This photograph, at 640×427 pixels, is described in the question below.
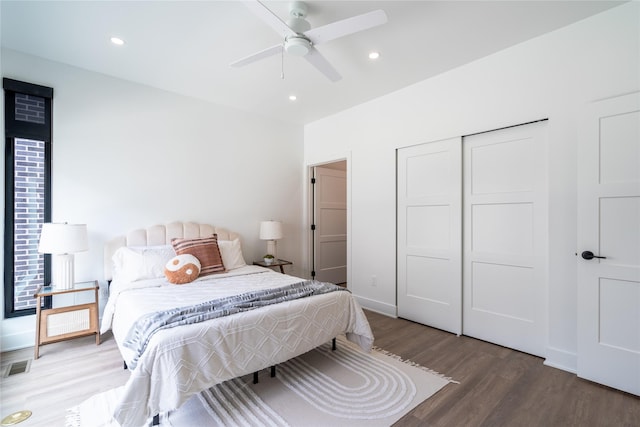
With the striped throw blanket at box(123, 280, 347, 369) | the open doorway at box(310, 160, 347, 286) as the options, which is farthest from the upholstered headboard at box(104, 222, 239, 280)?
the open doorway at box(310, 160, 347, 286)

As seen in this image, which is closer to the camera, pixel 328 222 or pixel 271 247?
pixel 271 247

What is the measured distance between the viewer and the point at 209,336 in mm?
1749

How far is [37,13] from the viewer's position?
7.22 feet

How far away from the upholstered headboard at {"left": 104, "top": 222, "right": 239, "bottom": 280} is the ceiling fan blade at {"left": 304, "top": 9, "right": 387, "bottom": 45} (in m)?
2.62

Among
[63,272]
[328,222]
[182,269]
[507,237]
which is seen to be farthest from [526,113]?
[63,272]

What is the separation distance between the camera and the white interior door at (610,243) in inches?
80.1

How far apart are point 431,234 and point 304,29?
243 cm

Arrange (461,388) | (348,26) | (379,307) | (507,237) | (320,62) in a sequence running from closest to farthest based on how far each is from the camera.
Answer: (348,26)
(461,388)
(320,62)
(507,237)
(379,307)

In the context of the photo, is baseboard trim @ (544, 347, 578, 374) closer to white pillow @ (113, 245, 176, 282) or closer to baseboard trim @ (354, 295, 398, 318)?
baseboard trim @ (354, 295, 398, 318)

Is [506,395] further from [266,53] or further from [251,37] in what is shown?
[251,37]

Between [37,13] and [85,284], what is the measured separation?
2.37 metres

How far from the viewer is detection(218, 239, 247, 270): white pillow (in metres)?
3.50

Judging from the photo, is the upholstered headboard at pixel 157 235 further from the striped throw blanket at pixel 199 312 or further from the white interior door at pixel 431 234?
the white interior door at pixel 431 234

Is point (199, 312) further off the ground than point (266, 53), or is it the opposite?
point (266, 53)
